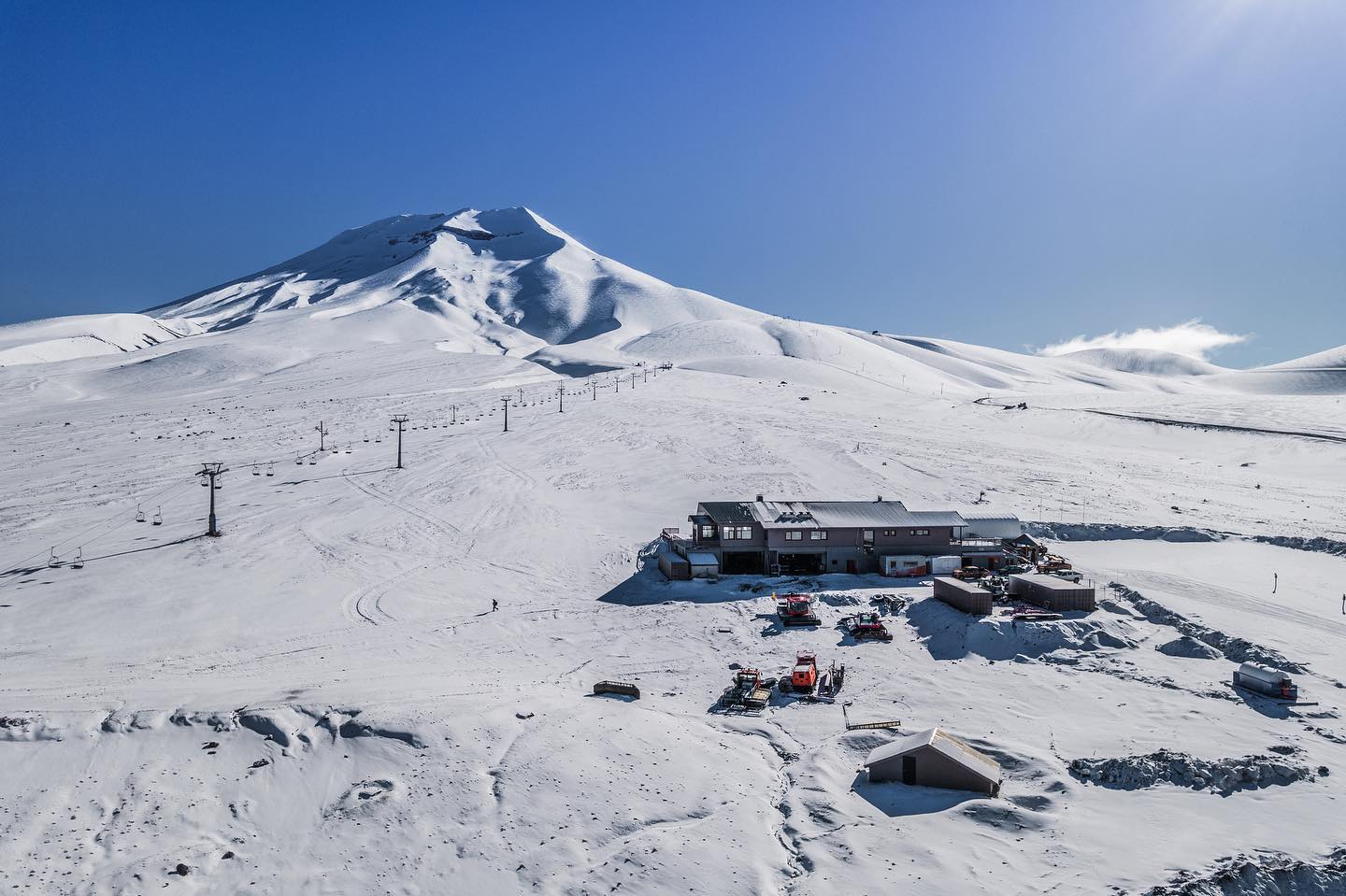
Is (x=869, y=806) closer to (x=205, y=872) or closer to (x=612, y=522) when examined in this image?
(x=205, y=872)

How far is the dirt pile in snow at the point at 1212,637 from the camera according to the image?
26.3 metres

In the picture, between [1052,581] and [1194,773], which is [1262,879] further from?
[1052,581]

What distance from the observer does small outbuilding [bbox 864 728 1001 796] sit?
61.5ft

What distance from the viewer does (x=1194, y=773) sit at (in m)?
19.1

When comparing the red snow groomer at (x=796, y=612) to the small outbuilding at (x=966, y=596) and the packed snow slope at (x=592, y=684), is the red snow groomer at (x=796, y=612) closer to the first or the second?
the packed snow slope at (x=592, y=684)

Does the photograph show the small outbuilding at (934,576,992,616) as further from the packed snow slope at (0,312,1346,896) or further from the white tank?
the white tank

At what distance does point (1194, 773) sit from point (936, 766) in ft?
21.3

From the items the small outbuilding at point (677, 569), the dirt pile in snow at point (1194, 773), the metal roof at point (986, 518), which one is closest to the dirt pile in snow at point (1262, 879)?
the dirt pile in snow at point (1194, 773)

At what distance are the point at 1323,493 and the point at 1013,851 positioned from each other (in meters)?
56.0

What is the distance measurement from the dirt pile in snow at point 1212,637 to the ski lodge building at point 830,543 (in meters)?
7.93

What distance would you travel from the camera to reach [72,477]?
54.5 m

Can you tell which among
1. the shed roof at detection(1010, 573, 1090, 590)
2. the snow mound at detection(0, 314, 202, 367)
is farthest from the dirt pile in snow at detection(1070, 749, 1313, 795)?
the snow mound at detection(0, 314, 202, 367)

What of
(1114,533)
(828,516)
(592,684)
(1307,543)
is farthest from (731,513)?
(1307,543)

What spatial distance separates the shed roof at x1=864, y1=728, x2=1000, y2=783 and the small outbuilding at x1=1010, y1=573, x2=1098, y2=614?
13.9m
